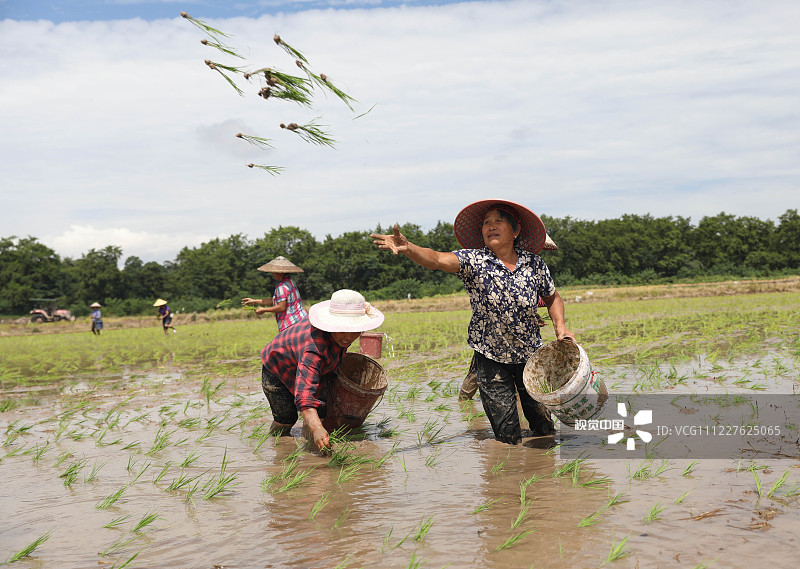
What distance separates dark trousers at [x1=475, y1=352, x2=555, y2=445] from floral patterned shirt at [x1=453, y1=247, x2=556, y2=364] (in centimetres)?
9

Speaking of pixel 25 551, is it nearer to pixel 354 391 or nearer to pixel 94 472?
pixel 94 472

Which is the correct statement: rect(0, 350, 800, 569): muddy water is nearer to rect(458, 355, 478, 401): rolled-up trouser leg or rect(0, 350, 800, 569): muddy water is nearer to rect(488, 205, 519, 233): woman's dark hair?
rect(458, 355, 478, 401): rolled-up trouser leg

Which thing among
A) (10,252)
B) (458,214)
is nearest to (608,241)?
(10,252)

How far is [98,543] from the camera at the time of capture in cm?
258

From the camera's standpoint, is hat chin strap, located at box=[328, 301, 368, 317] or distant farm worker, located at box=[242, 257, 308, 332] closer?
hat chin strap, located at box=[328, 301, 368, 317]

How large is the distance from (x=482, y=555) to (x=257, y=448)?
6.95ft

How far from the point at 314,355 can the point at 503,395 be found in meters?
1.22

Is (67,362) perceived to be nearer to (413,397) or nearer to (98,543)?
(413,397)

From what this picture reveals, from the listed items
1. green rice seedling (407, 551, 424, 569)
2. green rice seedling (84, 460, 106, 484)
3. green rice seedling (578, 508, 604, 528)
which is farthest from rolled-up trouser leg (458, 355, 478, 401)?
green rice seedling (407, 551, 424, 569)

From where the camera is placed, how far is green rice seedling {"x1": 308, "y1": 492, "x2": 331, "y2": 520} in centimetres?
280

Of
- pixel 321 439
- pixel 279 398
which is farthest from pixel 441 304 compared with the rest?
pixel 321 439

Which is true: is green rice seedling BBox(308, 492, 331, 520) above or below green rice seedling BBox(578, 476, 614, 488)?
above

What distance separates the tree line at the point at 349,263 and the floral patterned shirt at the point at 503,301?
146 feet

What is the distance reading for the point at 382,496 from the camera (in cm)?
308
